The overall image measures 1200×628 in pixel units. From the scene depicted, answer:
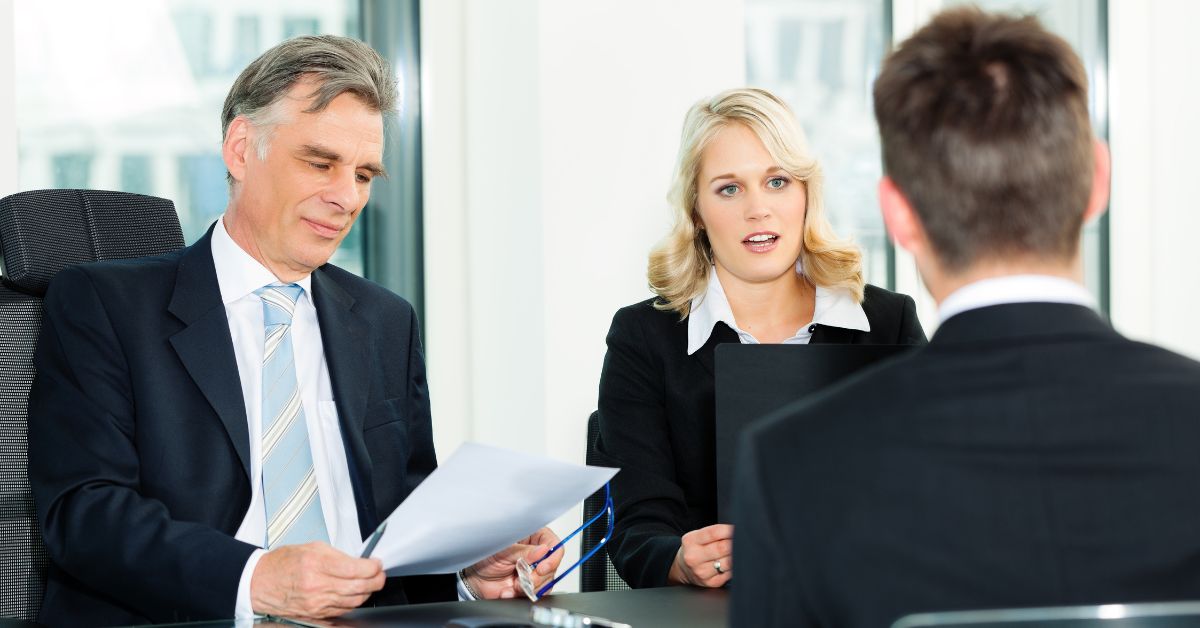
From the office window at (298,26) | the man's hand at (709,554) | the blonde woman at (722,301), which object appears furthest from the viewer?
the office window at (298,26)

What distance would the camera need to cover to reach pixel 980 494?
823 mm

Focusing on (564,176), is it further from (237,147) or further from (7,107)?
(7,107)

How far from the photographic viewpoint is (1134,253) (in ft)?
13.5

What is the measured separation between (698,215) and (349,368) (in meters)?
0.73

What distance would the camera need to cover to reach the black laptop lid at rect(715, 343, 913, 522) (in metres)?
1.53

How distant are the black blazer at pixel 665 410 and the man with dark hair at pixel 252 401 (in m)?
0.26

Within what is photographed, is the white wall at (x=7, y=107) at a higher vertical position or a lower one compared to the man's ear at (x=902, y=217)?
higher

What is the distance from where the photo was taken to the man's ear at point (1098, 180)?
0.94 meters

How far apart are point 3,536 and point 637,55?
1846 mm

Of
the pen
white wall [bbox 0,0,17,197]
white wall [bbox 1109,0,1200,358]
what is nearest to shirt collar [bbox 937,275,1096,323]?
the pen

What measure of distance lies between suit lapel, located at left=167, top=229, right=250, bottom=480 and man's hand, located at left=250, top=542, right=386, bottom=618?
1.11ft

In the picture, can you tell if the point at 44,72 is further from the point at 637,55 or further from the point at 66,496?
the point at 66,496

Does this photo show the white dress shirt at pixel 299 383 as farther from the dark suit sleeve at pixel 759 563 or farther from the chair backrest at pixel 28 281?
the dark suit sleeve at pixel 759 563

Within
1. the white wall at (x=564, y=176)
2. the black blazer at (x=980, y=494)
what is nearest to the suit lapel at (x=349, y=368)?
the white wall at (x=564, y=176)
